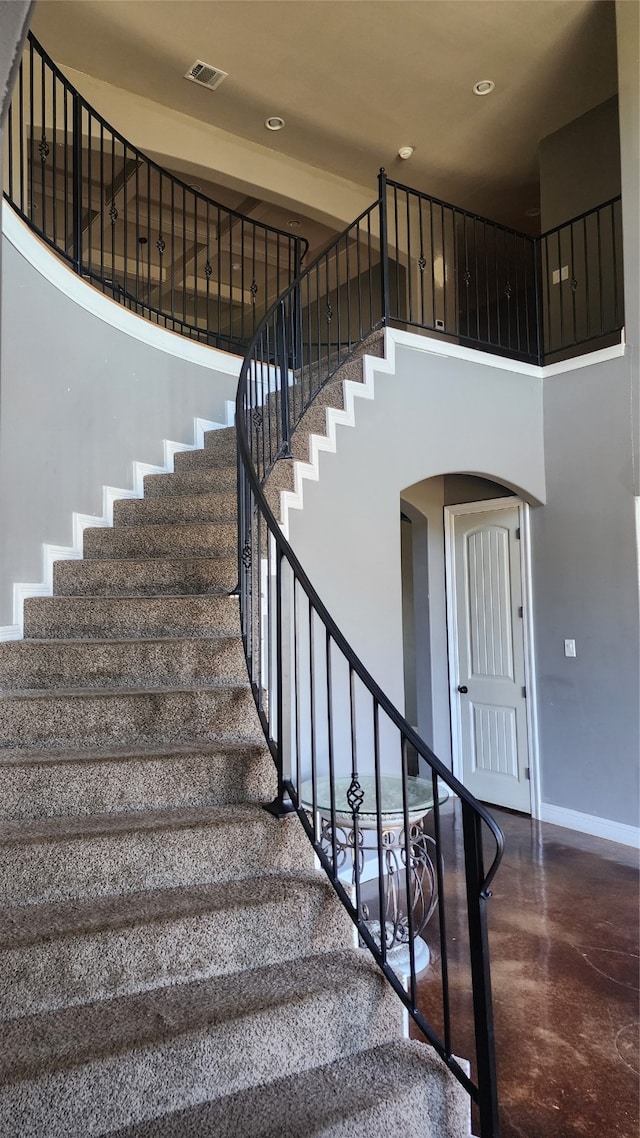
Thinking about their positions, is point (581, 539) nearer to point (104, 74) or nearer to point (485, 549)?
point (485, 549)

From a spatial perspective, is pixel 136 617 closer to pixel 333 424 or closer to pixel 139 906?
pixel 139 906

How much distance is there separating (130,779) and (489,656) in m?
3.73

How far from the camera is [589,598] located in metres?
4.68

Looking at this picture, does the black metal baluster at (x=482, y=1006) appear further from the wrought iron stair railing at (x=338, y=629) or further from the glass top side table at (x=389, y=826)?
the glass top side table at (x=389, y=826)

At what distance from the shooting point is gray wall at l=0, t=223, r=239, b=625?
3342 millimetres

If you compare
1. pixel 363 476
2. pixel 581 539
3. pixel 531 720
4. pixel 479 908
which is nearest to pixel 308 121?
pixel 363 476

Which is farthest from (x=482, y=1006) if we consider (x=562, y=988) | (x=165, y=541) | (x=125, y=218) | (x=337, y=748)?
(x=125, y=218)

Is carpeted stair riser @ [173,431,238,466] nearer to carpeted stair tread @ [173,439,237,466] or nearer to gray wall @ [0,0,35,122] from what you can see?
carpeted stair tread @ [173,439,237,466]

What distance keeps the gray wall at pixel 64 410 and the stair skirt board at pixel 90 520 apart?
4 cm

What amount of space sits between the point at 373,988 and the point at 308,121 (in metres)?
6.29

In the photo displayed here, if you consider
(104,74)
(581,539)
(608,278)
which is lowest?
(581,539)

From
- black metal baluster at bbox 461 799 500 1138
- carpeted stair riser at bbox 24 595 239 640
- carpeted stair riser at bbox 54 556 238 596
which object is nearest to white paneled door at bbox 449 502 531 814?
carpeted stair riser at bbox 54 556 238 596

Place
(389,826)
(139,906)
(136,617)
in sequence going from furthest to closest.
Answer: (136,617)
(389,826)
(139,906)

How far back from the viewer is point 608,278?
546 centimetres
